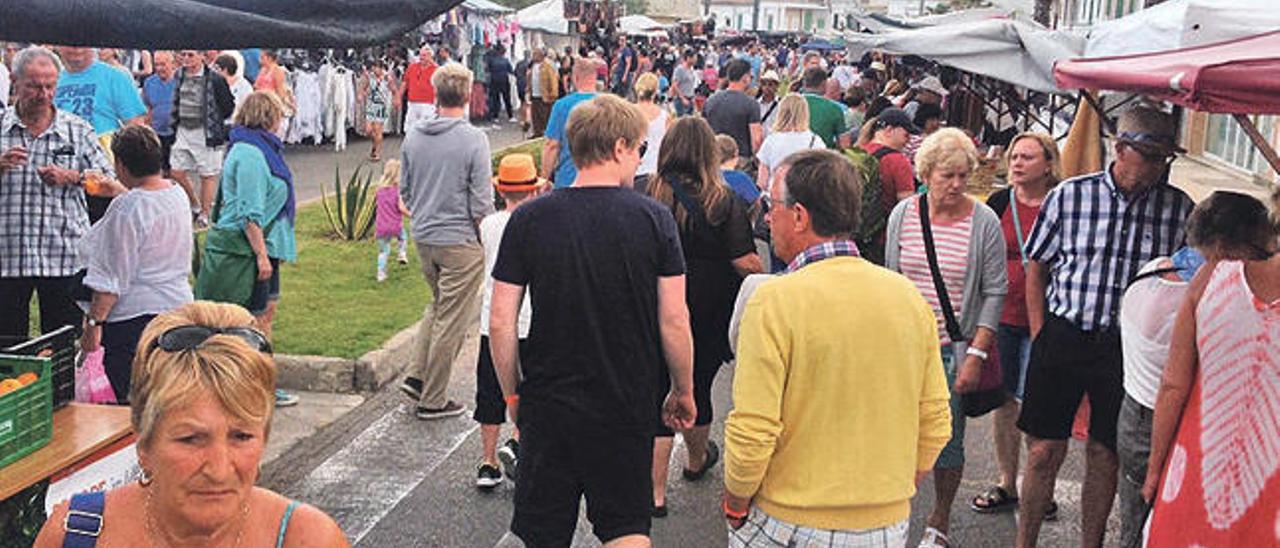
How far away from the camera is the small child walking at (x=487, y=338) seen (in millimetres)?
5551

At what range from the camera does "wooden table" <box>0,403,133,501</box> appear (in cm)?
369

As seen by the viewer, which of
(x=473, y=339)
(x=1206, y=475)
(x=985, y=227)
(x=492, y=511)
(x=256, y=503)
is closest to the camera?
(x=256, y=503)

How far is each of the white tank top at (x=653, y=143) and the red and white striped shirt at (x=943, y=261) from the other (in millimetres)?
3963

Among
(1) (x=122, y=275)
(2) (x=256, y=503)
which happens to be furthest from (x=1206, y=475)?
(1) (x=122, y=275)

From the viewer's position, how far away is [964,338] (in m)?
5.26

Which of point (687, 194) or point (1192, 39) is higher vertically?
point (1192, 39)

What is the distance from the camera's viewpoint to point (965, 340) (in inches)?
207

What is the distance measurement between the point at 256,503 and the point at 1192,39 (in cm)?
312

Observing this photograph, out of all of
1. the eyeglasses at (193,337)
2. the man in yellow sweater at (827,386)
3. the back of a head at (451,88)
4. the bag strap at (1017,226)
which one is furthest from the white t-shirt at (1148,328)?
the back of a head at (451,88)

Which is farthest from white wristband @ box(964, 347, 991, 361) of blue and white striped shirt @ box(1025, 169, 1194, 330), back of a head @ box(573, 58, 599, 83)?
back of a head @ box(573, 58, 599, 83)

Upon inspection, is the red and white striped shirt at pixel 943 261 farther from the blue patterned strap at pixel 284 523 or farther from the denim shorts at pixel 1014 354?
the blue patterned strap at pixel 284 523

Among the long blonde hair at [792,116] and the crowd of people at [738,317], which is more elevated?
the long blonde hair at [792,116]

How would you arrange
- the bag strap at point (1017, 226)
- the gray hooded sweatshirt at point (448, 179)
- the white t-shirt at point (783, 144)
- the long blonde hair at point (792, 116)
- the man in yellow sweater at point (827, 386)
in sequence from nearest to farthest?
the man in yellow sweater at point (827, 386), the bag strap at point (1017, 226), the gray hooded sweatshirt at point (448, 179), the white t-shirt at point (783, 144), the long blonde hair at point (792, 116)

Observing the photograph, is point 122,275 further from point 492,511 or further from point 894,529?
point 894,529
